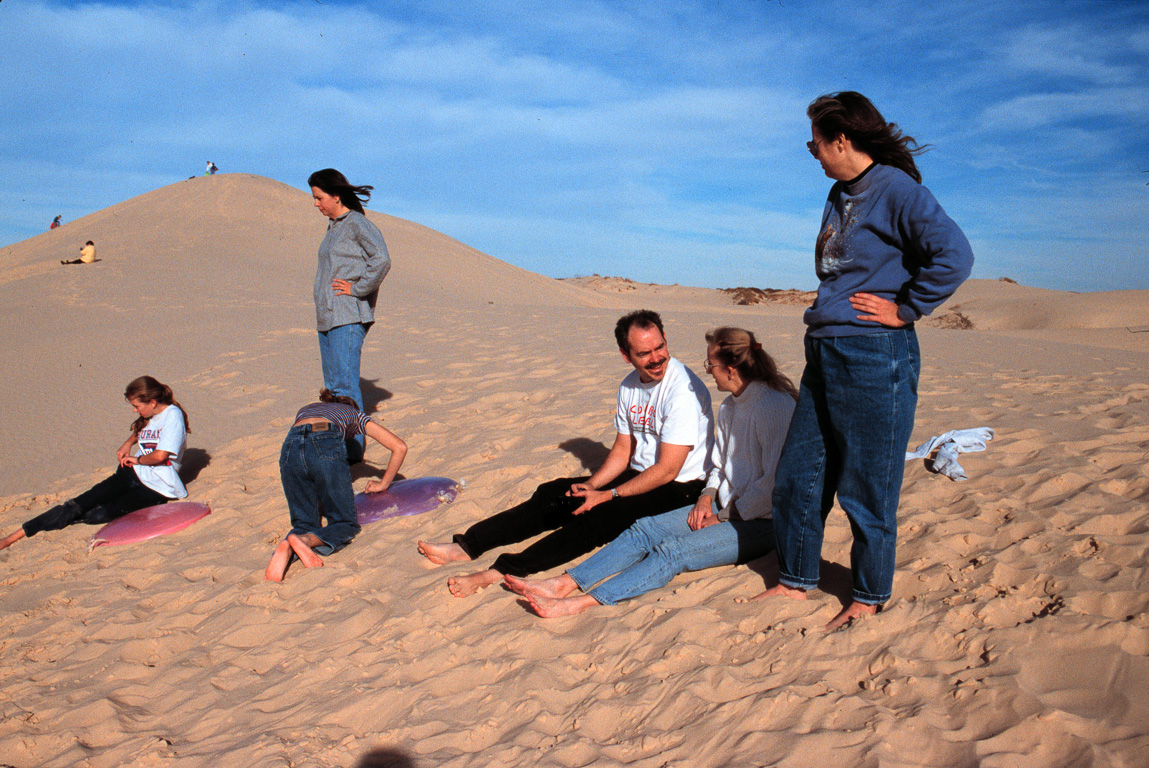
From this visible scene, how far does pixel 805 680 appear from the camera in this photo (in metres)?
2.43

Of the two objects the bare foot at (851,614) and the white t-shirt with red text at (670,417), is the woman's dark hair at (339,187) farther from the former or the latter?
the bare foot at (851,614)

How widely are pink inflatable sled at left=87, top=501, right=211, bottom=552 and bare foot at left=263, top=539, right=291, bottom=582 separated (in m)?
1.39

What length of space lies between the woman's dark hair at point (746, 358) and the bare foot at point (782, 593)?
0.92 metres

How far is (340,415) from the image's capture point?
4.51 m

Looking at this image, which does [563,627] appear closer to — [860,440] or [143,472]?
[860,440]

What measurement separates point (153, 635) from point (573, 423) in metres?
3.24

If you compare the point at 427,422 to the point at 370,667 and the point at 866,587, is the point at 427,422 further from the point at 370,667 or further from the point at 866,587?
the point at 866,587

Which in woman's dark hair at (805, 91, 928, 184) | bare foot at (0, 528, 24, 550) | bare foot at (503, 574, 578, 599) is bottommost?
bare foot at (0, 528, 24, 550)

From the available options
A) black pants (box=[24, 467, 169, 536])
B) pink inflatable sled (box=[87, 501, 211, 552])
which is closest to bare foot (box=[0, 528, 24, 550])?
black pants (box=[24, 467, 169, 536])

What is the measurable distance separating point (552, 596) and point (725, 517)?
0.91 m

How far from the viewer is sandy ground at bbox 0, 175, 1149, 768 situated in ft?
7.30

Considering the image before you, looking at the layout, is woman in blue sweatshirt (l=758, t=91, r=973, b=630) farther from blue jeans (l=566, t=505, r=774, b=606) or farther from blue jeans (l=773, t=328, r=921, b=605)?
blue jeans (l=566, t=505, r=774, b=606)

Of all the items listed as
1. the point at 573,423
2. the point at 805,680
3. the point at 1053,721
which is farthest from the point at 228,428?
the point at 1053,721

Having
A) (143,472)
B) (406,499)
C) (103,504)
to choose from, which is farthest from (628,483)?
(103,504)
